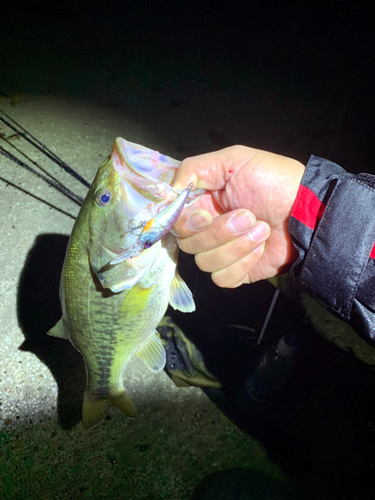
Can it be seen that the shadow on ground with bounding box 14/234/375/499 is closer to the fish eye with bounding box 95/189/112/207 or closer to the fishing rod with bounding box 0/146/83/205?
the fishing rod with bounding box 0/146/83/205

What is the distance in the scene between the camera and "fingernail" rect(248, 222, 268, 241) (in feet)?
4.91

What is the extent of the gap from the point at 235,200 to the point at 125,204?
57 cm

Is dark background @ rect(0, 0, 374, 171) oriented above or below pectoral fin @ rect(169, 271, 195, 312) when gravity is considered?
above

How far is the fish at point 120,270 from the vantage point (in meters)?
1.21

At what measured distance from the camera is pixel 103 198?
4.19 feet

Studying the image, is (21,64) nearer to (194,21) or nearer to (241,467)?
(194,21)

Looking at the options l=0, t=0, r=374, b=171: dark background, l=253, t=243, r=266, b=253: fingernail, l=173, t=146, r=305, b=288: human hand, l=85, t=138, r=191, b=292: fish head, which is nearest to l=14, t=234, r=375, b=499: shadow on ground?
l=253, t=243, r=266, b=253: fingernail

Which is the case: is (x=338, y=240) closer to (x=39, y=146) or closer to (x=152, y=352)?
(x=152, y=352)

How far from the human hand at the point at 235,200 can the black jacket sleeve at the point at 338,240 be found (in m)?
0.13

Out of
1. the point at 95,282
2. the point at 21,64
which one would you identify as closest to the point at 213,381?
the point at 95,282

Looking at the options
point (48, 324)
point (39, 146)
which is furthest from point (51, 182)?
point (48, 324)

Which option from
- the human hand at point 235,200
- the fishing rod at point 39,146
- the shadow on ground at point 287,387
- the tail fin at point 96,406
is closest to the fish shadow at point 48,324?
the shadow on ground at point 287,387

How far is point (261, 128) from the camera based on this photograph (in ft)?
12.3

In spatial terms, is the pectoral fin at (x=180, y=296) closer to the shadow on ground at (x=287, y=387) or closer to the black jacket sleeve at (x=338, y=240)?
the black jacket sleeve at (x=338, y=240)
